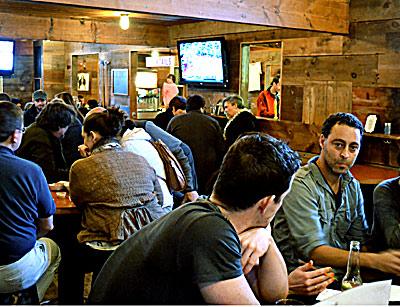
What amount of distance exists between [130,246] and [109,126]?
176cm

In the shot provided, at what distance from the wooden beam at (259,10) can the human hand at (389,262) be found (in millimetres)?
2735

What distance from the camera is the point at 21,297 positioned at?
273 cm

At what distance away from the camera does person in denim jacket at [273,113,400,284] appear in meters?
2.21

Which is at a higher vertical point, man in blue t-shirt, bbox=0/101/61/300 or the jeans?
man in blue t-shirt, bbox=0/101/61/300

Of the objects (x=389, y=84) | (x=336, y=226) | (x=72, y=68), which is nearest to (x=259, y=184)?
(x=336, y=226)

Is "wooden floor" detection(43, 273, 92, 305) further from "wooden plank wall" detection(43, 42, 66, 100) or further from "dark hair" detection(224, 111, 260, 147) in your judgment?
"wooden plank wall" detection(43, 42, 66, 100)

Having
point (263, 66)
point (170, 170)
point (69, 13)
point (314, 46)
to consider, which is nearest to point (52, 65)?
point (69, 13)

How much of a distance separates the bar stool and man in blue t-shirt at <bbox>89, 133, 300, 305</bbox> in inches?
58.9

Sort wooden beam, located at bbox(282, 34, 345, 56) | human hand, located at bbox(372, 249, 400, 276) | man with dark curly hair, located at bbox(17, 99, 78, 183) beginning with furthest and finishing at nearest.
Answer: wooden beam, located at bbox(282, 34, 345, 56), man with dark curly hair, located at bbox(17, 99, 78, 183), human hand, located at bbox(372, 249, 400, 276)

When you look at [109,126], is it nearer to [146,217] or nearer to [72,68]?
[146,217]

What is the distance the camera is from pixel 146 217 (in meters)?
2.92

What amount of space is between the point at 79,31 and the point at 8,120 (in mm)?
5570

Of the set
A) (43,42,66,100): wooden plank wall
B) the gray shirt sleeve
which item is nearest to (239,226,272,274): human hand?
the gray shirt sleeve

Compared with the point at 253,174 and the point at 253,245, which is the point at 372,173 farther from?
the point at 253,174
